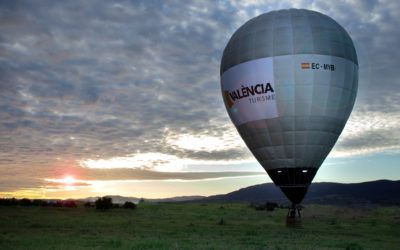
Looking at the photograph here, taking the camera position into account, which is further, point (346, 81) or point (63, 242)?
point (346, 81)

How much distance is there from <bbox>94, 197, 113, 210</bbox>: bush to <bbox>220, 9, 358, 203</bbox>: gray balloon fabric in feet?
116

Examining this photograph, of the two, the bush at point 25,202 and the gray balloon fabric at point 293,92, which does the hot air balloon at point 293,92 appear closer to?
the gray balloon fabric at point 293,92

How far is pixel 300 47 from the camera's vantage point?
43.6 m

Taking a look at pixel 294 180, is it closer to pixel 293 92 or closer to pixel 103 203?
pixel 293 92

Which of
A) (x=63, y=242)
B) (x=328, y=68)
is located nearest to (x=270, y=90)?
(x=328, y=68)

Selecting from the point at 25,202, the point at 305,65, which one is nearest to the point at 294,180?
the point at 305,65

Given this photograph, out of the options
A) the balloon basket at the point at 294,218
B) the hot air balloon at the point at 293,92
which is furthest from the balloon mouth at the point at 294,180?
the balloon basket at the point at 294,218

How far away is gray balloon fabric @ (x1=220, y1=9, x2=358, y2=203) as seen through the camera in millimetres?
43094

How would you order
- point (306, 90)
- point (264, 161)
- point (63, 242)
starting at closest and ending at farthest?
1. point (63, 242)
2. point (306, 90)
3. point (264, 161)

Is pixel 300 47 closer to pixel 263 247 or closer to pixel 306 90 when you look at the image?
pixel 306 90

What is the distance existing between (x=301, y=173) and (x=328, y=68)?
34.7 feet

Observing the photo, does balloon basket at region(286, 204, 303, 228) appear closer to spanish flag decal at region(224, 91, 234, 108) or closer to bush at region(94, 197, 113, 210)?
spanish flag decal at region(224, 91, 234, 108)

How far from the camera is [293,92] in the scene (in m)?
43.0

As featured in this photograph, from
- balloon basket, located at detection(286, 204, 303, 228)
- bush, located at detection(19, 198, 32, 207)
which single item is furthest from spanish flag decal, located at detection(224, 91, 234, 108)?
bush, located at detection(19, 198, 32, 207)
